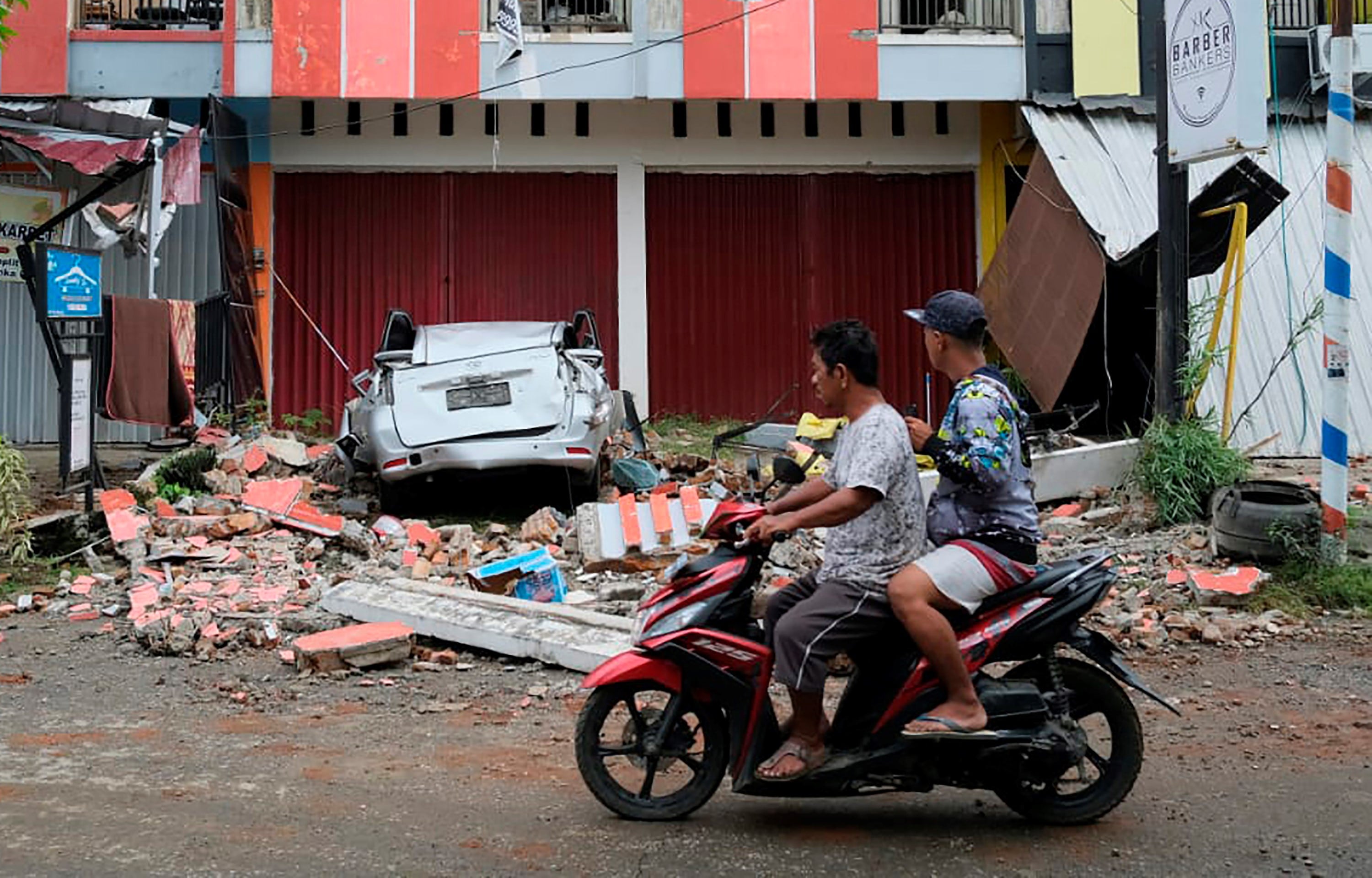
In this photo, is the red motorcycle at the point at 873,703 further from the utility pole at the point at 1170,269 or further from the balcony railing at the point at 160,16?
the balcony railing at the point at 160,16

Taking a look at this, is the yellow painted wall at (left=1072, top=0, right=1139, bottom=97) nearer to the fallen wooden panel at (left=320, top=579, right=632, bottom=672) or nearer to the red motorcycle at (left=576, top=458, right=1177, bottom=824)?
the fallen wooden panel at (left=320, top=579, right=632, bottom=672)

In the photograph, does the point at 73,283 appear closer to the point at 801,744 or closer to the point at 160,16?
the point at 160,16

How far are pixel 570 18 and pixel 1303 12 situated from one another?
8532 millimetres

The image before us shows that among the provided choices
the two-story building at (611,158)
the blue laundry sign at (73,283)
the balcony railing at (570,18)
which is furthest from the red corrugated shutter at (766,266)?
the blue laundry sign at (73,283)

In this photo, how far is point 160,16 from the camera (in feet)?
49.8

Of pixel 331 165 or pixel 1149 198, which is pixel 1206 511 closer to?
pixel 1149 198

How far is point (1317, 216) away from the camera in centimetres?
1363

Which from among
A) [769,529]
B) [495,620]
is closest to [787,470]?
[769,529]

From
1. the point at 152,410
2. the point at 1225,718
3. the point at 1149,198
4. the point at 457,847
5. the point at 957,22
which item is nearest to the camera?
the point at 457,847

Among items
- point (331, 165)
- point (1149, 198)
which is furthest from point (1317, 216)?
point (331, 165)

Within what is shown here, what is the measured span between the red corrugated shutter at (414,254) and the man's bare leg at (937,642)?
39.5 feet

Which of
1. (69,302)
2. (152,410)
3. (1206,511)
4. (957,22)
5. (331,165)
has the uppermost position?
(957,22)

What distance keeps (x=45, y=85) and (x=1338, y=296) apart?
12.8 m

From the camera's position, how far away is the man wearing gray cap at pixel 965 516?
163 inches
